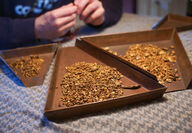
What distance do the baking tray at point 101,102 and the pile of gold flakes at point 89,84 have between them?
0.03 meters

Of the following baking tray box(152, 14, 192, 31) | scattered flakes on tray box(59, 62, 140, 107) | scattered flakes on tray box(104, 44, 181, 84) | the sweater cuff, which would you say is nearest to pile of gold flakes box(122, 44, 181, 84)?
scattered flakes on tray box(104, 44, 181, 84)

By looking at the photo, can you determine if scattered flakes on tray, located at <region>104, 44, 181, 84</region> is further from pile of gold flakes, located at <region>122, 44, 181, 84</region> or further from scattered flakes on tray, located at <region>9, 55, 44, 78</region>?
scattered flakes on tray, located at <region>9, 55, 44, 78</region>

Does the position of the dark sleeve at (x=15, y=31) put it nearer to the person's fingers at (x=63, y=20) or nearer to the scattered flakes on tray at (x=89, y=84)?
the person's fingers at (x=63, y=20)

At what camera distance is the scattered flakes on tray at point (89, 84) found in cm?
63

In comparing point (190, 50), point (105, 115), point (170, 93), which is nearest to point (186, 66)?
point (170, 93)

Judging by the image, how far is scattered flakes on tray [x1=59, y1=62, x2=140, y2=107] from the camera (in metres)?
0.63

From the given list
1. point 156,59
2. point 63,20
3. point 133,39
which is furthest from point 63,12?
point 156,59

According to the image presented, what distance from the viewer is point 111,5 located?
133 cm

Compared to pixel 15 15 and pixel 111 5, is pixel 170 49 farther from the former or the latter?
pixel 15 15

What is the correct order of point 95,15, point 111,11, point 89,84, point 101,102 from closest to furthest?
point 101,102
point 89,84
point 95,15
point 111,11

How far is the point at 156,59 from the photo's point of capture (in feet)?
2.79

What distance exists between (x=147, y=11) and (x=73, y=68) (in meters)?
1.70

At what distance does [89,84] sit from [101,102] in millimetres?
136

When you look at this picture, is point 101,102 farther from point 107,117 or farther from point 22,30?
point 22,30
